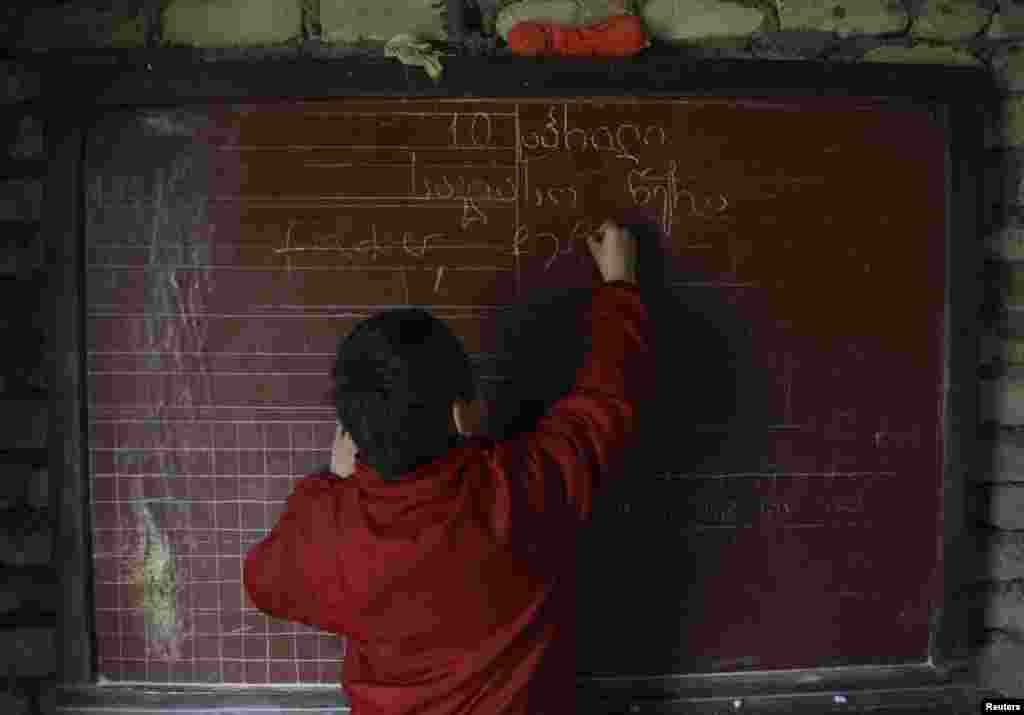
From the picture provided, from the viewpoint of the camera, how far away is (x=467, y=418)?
1.31 meters

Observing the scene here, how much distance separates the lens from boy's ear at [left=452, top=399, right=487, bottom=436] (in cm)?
123

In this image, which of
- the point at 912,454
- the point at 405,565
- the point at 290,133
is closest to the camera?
the point at 405,565

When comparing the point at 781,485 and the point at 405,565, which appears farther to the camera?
the point at 781,485

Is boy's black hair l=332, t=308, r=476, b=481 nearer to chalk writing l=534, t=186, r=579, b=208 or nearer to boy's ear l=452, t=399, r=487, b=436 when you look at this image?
boy's ear l=452, t=399, r=487, b=436

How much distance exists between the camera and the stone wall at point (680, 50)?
61.1 inches

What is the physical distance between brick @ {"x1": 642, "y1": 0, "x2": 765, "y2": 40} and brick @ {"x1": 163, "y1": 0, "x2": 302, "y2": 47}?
0.78 m

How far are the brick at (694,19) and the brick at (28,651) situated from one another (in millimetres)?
1900

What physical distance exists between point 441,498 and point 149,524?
0.85m

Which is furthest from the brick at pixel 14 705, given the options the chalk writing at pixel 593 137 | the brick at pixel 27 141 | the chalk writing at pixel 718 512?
the chalk writing at pixel 593 137

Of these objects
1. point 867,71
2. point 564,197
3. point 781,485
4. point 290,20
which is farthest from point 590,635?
point 290,20

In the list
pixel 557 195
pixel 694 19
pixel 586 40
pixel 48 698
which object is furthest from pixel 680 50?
pixel 48 698

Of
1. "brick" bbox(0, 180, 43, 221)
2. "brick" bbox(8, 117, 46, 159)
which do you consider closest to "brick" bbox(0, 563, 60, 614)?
"brick" bbox(0, 180, 43, 221)

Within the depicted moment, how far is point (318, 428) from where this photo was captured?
1.58 meters

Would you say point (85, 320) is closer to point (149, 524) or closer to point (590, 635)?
point (149, 524)
